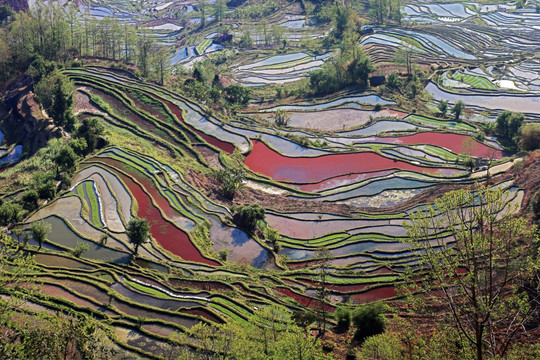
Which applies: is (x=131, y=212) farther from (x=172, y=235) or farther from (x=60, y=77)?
(x=60, y=77)

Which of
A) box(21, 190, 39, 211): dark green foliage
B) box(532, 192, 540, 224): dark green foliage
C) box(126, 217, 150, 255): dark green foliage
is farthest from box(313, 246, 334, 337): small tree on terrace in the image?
box(21, 190, 39, 211): dark green foliage

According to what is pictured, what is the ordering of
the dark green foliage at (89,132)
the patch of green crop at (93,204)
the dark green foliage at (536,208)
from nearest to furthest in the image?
the dark green foliage at (536,208), the patch of green crop at (93,204), the dark green foliage at (89,132)

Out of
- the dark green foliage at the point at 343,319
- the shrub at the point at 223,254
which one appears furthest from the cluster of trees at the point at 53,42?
the dark green foliage at the point at 343,319

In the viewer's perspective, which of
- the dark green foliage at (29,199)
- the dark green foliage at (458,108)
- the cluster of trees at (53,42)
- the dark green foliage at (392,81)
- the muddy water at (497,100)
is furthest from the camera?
the dark green foliage at (392,81)

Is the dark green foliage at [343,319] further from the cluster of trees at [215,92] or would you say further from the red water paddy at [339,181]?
the cluster of trees at [215,92]

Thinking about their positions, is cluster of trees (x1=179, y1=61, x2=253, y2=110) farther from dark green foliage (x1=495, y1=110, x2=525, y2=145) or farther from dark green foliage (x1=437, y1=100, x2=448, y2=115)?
dark green foliage (x1=495, y1=110, x2=525, y2=145)

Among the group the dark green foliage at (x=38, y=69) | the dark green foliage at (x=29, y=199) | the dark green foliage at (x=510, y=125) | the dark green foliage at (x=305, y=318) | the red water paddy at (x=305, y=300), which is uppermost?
the dark green foliage at (x=38, y=69)

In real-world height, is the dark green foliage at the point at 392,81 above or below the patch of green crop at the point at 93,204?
above

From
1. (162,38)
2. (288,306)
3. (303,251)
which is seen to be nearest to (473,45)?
(162,38)
